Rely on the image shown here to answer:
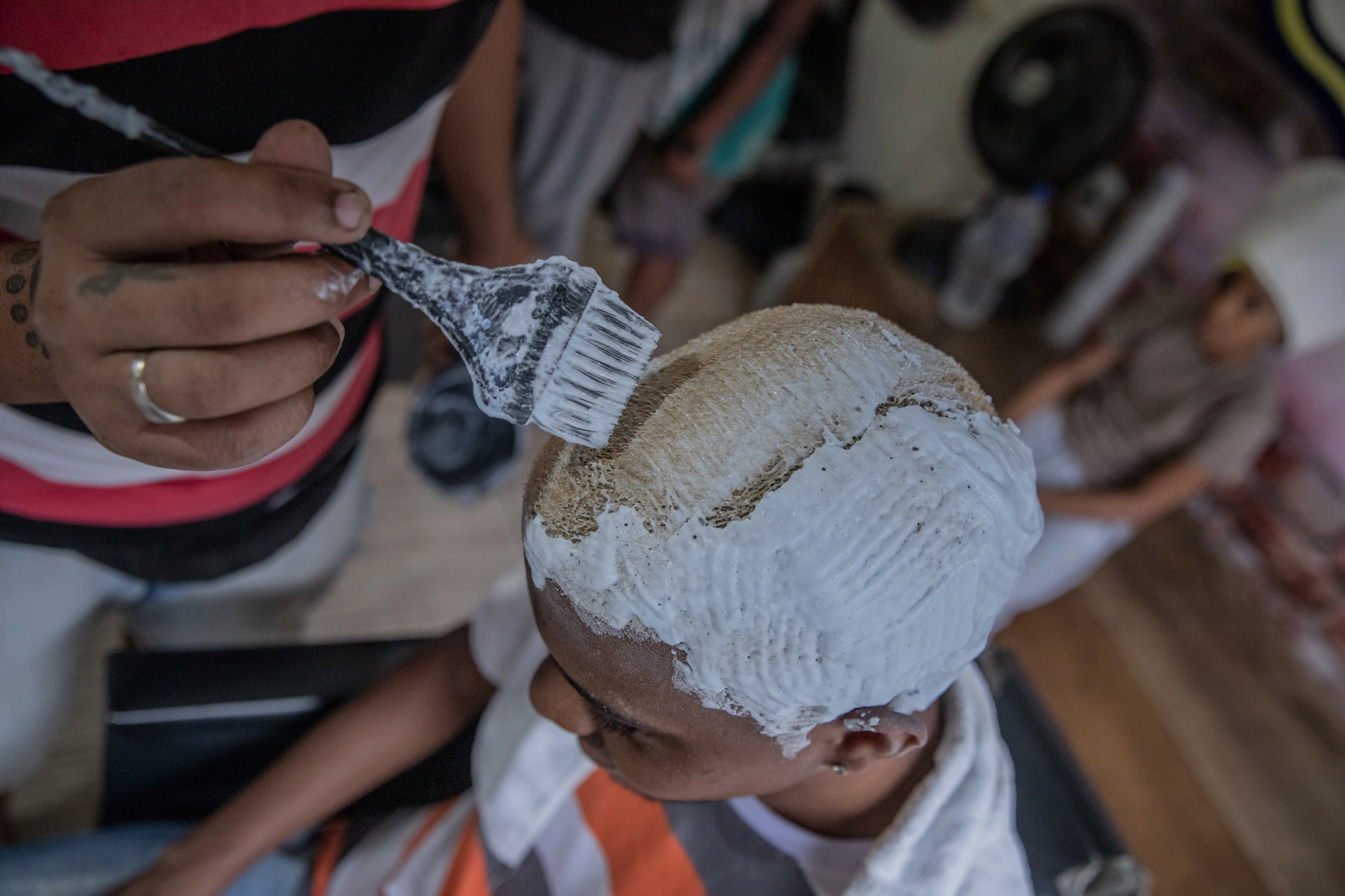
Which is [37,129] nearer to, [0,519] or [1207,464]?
[0,519]

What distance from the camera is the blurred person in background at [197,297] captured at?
13.9 inches

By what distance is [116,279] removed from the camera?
346 mm

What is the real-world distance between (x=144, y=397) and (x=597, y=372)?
21cm

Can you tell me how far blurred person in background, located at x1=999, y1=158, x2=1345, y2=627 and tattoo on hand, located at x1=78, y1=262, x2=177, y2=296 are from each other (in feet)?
4.91

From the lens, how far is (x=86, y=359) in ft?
1.18

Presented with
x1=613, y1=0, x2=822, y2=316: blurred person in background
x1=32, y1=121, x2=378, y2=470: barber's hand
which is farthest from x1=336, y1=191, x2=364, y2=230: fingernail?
x1=613, y1=0, x2=822, y2=316: blurred person in background

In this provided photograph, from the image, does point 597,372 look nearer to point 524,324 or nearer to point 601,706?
point 524,324

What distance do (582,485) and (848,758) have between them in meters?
0.27

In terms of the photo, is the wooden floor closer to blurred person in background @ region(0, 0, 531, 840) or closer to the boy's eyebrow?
the boy's eyebrow

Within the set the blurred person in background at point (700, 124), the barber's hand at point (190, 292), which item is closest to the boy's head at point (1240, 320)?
the blurred person in background at point (700, 124)

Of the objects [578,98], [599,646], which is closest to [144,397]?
[599,646]

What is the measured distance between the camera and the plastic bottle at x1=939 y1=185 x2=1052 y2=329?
2.02 metres

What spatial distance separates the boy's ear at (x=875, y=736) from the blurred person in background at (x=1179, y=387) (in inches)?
44.7

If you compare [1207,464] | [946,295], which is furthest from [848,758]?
[946,295]
